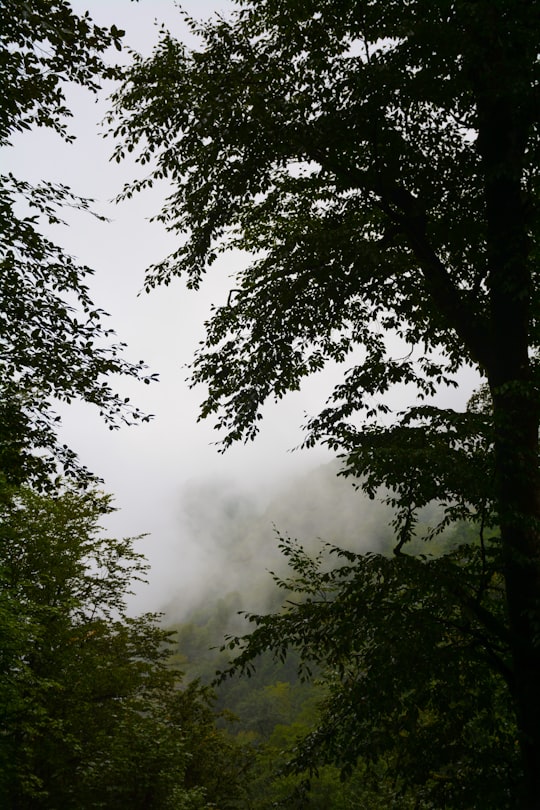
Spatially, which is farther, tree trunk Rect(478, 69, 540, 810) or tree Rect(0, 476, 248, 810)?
tree Rect(0, 476, 248, 810)

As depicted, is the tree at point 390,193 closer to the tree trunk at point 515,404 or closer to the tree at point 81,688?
the tree trunk at point 515,404

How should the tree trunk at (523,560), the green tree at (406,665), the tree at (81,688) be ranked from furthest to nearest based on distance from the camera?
the tree at (81,688) < the tree trunk at (523,560) < the green tree at (406,665)

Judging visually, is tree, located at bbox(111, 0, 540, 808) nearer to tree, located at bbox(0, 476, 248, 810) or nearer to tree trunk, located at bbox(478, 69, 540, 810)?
tree trunk, located at bbox(478, 69, 540, 810)

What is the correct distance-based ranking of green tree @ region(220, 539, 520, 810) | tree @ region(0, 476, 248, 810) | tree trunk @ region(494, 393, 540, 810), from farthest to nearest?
tree @ region(0, 476, 248, 810) → tree trunk @ region(494, 393, 540, 810) → green tree @ region(220, 539, 520, 810)

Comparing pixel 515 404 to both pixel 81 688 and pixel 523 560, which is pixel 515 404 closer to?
pixel 523 560

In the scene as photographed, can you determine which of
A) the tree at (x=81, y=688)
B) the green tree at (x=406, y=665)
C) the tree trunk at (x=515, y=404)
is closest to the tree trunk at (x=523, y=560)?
the tree trunk at (x=515, y=404)

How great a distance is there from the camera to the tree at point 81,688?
11.1 metres

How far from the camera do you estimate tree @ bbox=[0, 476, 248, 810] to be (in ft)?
36.5

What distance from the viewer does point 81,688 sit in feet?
44.3

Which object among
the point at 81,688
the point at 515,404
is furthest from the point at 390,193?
the point at 81,688

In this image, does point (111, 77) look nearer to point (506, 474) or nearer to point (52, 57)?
point (52, 57)

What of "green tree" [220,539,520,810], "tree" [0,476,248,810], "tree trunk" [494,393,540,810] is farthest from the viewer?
"tree" [0,476,248,810]

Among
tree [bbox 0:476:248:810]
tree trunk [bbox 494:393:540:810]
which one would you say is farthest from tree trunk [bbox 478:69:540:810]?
tree [bbox 0:476:248:810]

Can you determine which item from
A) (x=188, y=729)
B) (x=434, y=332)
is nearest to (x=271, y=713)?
(x=188, y=729)
